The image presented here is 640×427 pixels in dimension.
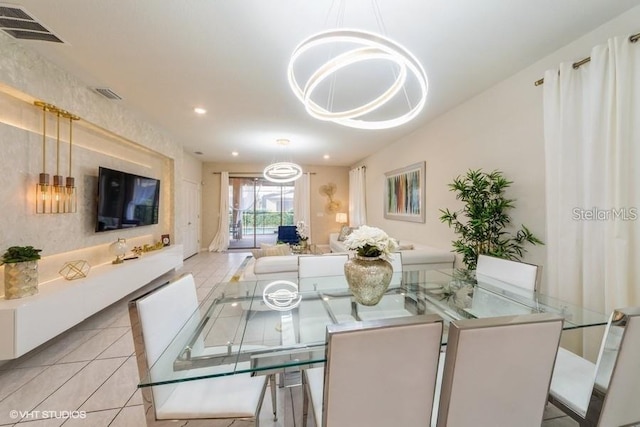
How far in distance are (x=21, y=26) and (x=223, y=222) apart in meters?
5.80

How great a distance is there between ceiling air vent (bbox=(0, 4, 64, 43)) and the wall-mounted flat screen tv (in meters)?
1.49

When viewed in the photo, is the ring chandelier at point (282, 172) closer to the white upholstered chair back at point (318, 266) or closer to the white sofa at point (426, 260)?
the white sofa at point (426, 260)

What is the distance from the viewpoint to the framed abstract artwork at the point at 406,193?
170 inches

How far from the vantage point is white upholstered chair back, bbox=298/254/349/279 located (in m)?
2.37

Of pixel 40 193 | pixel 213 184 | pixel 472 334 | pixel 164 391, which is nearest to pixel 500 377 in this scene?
pixel 472 334

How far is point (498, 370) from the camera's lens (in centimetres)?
92

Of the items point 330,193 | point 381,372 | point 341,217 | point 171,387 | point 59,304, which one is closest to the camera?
point 381,372

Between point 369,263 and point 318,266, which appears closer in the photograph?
point 369,263

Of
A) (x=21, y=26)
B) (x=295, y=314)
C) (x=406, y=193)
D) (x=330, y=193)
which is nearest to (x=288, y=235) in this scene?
(x=330, y=193)

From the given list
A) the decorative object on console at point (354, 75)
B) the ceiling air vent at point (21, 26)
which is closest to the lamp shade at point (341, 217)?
the decorative object on console at point (354, 75)

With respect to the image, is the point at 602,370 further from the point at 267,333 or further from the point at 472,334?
the point at 267,333

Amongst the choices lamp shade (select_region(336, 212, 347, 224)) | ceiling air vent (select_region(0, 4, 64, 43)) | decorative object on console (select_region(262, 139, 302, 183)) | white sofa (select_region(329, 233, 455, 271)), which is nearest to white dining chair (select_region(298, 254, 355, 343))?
white sofa (select_region(329, 233, 455, 271))

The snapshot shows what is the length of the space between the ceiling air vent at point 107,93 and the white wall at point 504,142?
3894 millimetres

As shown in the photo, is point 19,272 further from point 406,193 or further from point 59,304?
point 406,193
